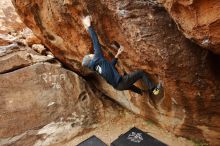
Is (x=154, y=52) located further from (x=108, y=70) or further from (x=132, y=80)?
(x=108, y=70)

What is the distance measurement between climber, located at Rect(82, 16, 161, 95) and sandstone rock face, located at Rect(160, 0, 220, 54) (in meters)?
1.70

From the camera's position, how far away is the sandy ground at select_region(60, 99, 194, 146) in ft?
25.1

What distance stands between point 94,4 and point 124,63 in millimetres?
1574

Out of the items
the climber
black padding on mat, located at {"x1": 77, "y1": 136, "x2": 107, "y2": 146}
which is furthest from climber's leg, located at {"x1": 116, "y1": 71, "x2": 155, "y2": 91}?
black padding on mat, located at {"x1": 77, "y1": 136, "x2": 107, "y2": 146}

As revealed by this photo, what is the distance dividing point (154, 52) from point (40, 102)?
158 inches

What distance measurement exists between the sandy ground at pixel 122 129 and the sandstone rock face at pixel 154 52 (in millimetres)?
232

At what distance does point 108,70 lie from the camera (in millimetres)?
6164

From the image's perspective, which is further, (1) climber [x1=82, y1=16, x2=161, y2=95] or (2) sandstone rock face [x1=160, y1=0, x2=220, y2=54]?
(1) climber [x1=82, y1=16, x2=161, y2=95]

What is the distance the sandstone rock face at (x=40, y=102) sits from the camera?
313 inches

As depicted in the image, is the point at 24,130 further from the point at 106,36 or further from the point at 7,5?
the point at 7,5

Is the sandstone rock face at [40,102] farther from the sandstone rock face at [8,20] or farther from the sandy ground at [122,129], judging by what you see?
the sandstone rock face at [8,20]

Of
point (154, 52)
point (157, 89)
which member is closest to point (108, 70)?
point (154, 52)

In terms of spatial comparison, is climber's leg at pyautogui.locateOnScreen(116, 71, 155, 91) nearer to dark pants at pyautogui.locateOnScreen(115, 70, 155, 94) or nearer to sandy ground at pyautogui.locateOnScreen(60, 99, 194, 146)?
dark pants at pyautogui.locateOnScreen(115, 70, 155, 94)

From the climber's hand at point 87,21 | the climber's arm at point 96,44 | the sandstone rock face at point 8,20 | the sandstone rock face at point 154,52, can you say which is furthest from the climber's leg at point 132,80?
the sandstone rock face at point 8,20
